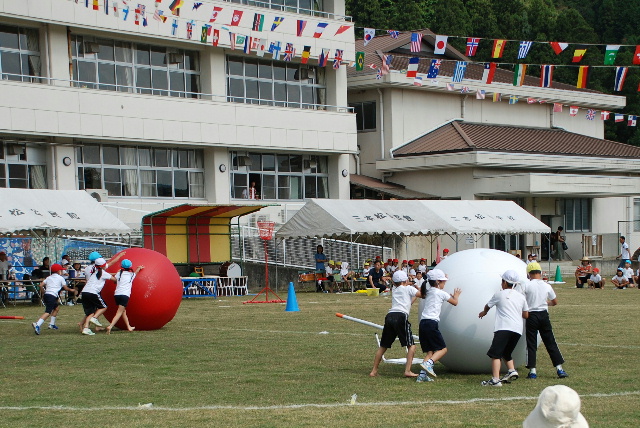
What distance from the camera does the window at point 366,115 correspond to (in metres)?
53.2

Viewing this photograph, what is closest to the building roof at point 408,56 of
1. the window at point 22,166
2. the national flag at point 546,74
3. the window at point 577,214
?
the window at point 577,214

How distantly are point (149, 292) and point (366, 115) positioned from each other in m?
34.6

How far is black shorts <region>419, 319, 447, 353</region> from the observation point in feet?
42.8

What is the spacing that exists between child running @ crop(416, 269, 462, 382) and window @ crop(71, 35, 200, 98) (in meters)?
29.2

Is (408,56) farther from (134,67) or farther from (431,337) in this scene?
(431,337)

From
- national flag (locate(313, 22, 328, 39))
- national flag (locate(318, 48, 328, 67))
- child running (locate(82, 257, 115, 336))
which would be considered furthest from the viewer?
national flag (locate(318, 48, 328, 67))

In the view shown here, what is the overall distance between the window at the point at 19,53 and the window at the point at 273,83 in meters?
9.21

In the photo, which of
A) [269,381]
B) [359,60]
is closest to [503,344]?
[269,381]

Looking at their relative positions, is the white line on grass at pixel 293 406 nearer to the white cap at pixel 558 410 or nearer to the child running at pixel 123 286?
the white cap at pixel 558 410

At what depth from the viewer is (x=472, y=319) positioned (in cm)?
1341

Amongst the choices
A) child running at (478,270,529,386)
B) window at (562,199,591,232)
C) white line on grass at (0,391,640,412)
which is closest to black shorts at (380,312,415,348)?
child running at (478,270,529,386)

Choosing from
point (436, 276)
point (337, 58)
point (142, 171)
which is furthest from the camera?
point (337, 58)

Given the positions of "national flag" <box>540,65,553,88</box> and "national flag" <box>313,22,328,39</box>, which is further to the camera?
"national flag" <box>313,22,328,39</box>

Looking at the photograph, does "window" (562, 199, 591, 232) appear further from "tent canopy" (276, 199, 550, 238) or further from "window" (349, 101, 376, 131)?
"tent canopy" (276, 199, 550, 238)
